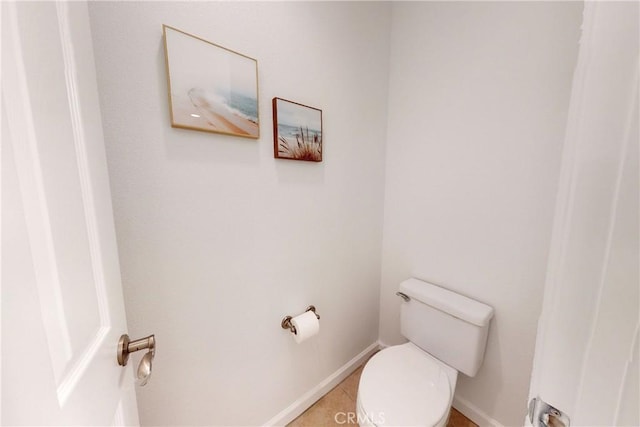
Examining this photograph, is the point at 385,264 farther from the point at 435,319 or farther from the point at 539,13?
the point at 539,13

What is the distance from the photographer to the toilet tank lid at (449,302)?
3.55ft

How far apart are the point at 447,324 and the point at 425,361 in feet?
0.72

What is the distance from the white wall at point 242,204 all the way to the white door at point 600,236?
884mm

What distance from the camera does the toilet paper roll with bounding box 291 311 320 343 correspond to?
109 centimetres

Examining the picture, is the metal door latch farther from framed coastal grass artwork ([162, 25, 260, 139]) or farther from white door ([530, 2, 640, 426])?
framed coastal grass artwork ([162, 25, 260, 139])

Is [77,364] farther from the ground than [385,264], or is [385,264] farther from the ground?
[77,364]

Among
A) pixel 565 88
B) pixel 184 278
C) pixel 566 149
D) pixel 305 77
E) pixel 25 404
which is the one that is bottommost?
pixel 184 278

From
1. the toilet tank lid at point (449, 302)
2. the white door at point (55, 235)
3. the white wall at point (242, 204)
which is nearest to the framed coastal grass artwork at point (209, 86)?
the white wall at point (242, 204)

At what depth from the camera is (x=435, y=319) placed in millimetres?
1200

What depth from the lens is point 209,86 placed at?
79 cm

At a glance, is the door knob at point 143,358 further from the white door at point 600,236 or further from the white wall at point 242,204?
the white door at point 600,236

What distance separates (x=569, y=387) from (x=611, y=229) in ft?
0.77

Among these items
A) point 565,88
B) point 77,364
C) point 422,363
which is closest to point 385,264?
point 422,363

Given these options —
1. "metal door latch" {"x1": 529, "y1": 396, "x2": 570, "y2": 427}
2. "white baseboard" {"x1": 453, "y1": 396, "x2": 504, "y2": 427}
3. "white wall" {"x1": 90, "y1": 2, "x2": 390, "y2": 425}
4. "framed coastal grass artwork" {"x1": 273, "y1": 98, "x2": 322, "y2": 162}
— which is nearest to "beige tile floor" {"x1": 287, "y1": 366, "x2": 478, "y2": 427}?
"white baseboard" {"x1": 453, "y1": 396, "x2": 504, "y2": 427}
